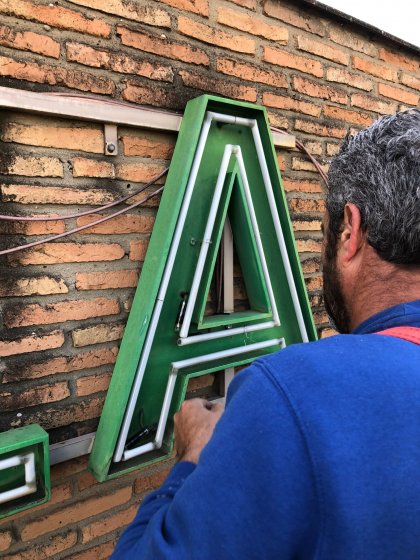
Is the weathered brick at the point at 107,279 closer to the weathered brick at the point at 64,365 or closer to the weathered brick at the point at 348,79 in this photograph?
the weathered brick at the point at 64,365

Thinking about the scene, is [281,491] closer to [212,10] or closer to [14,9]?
[14,9]

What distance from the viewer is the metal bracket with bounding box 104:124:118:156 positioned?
179 cm

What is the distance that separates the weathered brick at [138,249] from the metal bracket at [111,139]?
1.19 feet

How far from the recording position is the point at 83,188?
1.77 m

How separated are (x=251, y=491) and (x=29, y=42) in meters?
1.59

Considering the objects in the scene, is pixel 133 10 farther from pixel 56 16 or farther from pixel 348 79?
pixel 348 79

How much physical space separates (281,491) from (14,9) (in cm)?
169

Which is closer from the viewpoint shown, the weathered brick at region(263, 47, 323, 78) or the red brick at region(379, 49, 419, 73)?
the weathered brick at region(263, 47, 323, 78)

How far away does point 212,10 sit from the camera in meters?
2.06

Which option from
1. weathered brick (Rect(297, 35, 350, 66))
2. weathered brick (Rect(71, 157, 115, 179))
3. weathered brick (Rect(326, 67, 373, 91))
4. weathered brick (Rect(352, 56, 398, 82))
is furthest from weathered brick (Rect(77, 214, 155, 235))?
weathered brick (Rect(352, 56, 398, 82))

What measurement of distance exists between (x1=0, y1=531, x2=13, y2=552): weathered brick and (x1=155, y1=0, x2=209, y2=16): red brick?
218cm

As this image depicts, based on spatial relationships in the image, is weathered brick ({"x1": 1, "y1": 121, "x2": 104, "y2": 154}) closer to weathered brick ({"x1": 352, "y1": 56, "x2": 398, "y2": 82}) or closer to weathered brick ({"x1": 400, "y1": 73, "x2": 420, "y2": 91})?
weathered brick ({"x1": 352, "y1": 56, "x2": 398, "y2": 82})

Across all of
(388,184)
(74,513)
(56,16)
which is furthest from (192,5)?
(74,513)

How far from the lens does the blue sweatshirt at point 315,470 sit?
2.58ft
